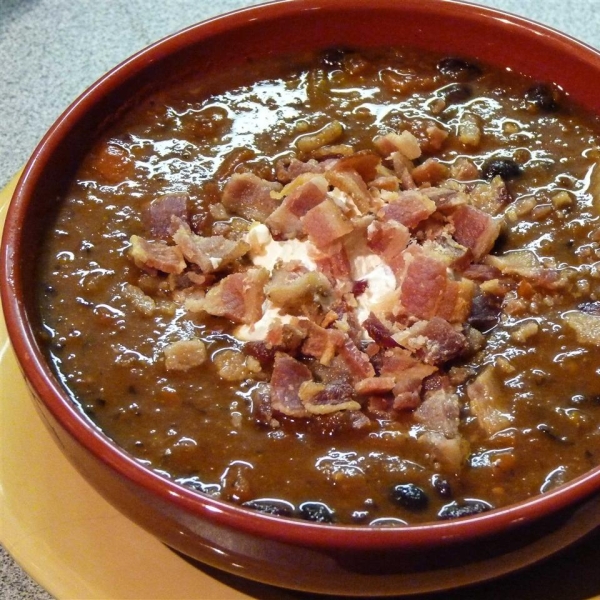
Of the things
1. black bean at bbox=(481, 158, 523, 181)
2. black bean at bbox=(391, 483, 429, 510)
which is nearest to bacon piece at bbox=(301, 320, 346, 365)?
black bean at bbox=(391, 483, 429, 510)

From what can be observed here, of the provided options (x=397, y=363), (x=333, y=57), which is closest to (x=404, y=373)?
(x=397, y=363)

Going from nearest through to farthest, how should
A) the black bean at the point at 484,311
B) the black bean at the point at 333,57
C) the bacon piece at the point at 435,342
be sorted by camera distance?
the bacon piece at the point at 435,342 < the black bean at the point at 484,311 < the black bean at the point at 333,57

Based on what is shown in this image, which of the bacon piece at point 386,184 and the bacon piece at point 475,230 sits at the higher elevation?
the bacon piece at point 386,184

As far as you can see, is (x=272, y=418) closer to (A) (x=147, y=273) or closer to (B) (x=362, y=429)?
(B) (x=362, y=429)

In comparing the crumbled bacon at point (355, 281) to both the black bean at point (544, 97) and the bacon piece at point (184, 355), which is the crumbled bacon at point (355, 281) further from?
the black bean at point (544, 97)

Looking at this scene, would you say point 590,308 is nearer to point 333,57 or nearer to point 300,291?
point 300,291

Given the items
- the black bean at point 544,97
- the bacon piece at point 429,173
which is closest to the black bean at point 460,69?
the black bean at point 544,97

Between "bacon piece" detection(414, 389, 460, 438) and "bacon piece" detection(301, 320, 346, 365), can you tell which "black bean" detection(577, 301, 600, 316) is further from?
"bacon piece" detection(301, 320, 346, 365)
